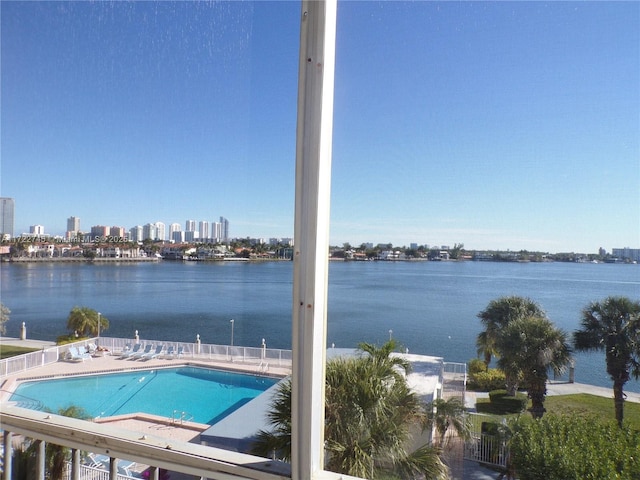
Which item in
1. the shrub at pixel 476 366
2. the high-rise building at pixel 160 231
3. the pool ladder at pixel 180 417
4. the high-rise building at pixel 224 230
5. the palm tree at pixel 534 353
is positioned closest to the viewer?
the palm tree at pixel 534 353

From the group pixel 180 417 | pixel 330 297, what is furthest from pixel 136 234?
pixel 330 297

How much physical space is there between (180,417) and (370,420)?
0.75 m

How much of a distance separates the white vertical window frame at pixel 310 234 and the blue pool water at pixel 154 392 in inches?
21.7

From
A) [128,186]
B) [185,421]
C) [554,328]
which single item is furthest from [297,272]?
[128,186]

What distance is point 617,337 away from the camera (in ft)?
3.54

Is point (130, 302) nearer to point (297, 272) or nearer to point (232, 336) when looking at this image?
point (232, 336)

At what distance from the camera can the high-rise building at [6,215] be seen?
197cm

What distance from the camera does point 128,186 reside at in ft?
6.16

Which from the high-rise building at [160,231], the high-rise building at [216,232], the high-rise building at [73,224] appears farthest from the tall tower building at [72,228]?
the high-rise building at [216,232]

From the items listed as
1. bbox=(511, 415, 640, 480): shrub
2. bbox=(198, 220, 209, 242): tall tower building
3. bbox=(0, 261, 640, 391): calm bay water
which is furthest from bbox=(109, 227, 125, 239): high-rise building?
bbox=(511, 415, 640, 480): shrub

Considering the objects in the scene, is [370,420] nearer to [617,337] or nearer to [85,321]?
[617,337]

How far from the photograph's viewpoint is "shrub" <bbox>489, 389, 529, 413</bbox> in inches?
47.8

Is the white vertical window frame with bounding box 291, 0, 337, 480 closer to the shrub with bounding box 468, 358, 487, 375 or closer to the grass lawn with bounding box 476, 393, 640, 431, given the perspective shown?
the shrub with bounding box 468, 358, 487, 375

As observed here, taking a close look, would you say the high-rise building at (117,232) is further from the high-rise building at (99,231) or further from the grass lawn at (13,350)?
the grass lawn at (13,350)
